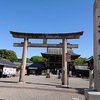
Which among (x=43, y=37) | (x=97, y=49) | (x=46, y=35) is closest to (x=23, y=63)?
(x=43, y=37)

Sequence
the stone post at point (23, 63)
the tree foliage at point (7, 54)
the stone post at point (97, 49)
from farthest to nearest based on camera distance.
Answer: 1. the tree foliage at point (7, 54)
2. the stone post at point (23, 63)
3. the stone post at point (97, 49)

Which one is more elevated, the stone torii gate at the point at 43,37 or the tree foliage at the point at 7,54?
the tree foliage at the point at 7,54

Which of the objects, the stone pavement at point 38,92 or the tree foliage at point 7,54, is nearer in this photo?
the stone pavement at point 38,92

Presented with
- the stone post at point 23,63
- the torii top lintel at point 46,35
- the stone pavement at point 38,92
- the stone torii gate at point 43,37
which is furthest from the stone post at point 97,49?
the stone post at point 23,63

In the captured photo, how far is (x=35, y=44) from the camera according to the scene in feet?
67.8

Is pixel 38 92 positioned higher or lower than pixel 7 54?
lower

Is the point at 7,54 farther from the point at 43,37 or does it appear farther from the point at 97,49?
the point at 97,49

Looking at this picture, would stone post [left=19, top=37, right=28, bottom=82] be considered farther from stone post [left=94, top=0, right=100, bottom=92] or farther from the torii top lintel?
stone post [left=94, top=0, right=100, bottom=92]

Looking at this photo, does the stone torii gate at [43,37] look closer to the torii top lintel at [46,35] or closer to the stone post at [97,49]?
the torii top lintel at [46,35]

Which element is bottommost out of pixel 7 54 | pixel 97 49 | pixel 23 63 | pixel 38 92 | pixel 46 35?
pixel 38 92

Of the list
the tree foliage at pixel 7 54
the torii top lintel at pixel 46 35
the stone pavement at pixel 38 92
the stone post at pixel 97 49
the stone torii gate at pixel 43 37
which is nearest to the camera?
the stone post at pixel 97 49

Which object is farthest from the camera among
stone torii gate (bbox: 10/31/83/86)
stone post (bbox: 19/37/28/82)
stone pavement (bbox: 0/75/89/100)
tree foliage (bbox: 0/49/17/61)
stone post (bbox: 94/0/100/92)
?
tree foliage (bbox: 0/49/17/61)

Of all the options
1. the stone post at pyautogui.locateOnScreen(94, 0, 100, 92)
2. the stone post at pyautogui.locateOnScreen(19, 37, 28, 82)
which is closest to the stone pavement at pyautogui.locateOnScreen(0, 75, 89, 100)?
the stone post at pyautogui.locateOnScreen(94, 0, 100, 92)

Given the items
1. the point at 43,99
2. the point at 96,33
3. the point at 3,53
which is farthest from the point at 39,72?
the point at 96,33
